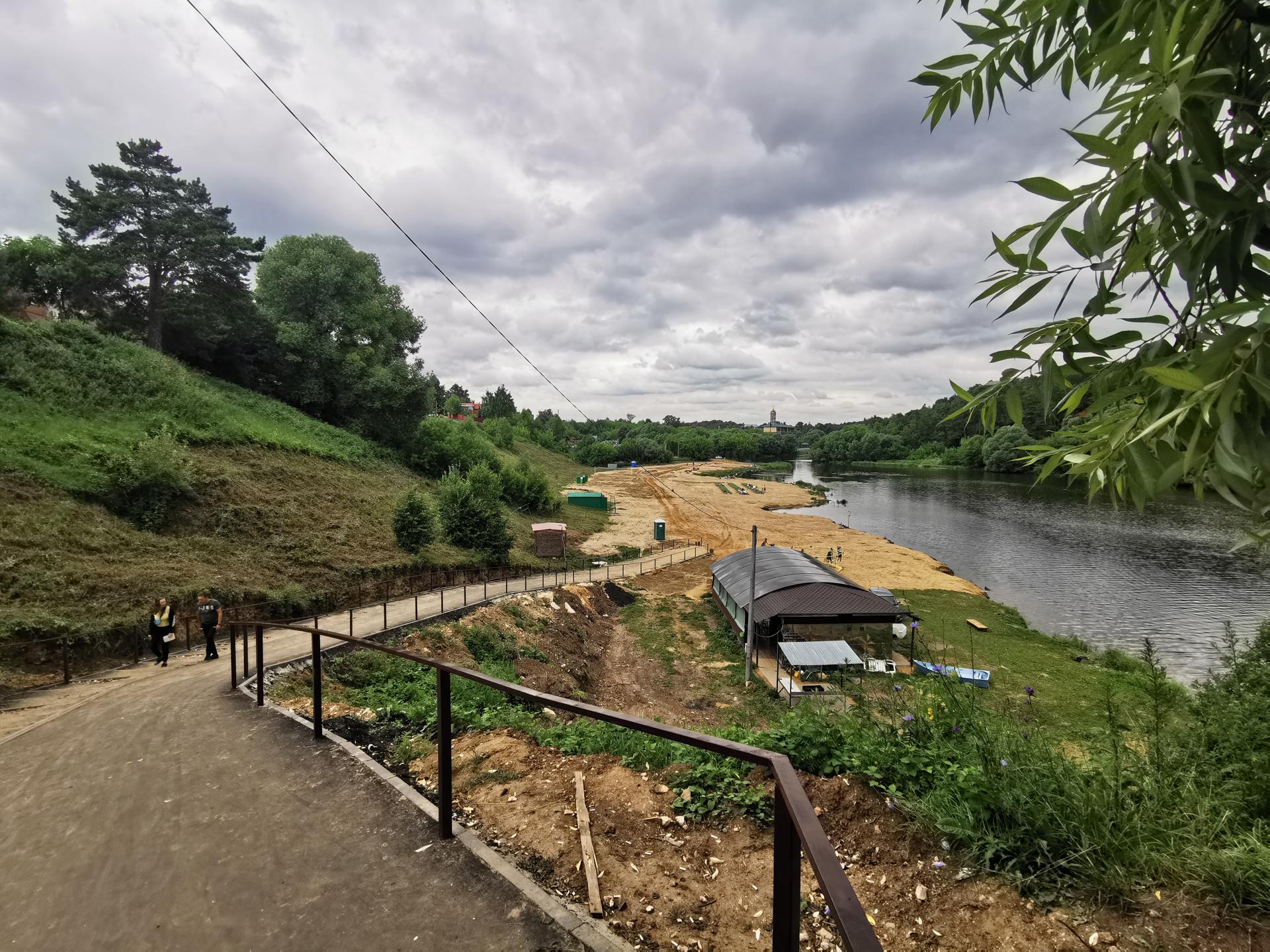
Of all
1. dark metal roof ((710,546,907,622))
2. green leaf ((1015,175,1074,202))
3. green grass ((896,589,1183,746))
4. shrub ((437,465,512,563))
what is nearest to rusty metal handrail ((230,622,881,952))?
green leaf ((1015,175,1074,202))

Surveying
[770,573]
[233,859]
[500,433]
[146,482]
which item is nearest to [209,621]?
[146,482]

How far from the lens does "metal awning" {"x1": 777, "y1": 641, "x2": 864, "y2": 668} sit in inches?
591

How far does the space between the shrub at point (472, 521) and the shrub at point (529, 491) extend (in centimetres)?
1244

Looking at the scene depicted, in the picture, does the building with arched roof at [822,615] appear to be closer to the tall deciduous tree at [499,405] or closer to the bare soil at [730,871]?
the bare soil at [730,871]

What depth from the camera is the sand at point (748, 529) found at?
111 feet

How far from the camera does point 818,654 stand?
1560 cm

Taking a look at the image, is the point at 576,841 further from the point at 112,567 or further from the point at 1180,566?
the point at 1180,566

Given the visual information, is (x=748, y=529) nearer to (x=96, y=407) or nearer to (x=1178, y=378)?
(x=96, y=407)

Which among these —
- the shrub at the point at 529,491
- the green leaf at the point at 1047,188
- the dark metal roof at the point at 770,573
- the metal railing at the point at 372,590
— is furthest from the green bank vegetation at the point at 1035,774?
the shrub at the point at 529,491

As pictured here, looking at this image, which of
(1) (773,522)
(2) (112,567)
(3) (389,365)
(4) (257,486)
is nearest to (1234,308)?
(2) (112,567)

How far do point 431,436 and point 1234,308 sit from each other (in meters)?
42.0

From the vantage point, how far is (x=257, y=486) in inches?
875

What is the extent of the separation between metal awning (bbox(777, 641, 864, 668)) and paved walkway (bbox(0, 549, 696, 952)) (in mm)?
12914

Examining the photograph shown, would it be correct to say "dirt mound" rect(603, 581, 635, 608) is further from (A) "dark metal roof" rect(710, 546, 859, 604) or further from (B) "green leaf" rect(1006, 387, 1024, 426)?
(B) "green leaf" rect(1006, 387, 1024, 426)
